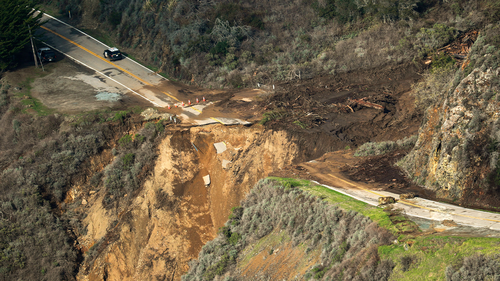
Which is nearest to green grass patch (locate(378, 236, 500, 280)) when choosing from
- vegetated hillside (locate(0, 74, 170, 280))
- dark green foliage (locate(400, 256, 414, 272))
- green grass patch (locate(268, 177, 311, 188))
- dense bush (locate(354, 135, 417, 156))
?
dark green foliage (locate(400, 256, 414, 272))

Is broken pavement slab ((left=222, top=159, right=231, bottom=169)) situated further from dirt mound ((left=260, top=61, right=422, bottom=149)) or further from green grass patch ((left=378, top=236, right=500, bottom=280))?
green grass patch ((left=378, top=236, right=500, bottom=280))

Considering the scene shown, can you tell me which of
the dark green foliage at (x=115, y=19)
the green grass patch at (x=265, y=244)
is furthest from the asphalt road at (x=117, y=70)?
the green grass patch at (x=265, y=244)

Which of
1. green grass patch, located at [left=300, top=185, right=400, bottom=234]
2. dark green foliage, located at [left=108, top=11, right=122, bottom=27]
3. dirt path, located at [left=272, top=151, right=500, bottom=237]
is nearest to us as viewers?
dirt path, located at [left=272, top=151, right=500, bottom=237]

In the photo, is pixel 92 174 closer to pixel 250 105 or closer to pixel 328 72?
pixel 250 105

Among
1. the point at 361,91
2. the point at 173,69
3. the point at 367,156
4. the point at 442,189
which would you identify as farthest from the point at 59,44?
the point at 442,189

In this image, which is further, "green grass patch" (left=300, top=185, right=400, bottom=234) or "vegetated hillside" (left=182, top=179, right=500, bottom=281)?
"green grass patch" (left=300, top=185, right=400, bottom=234)

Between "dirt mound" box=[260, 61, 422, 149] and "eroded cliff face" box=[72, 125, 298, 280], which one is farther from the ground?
"dirt mound" box=[260, 61, 422, 149]

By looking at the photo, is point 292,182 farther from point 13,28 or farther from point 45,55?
point 13,28
